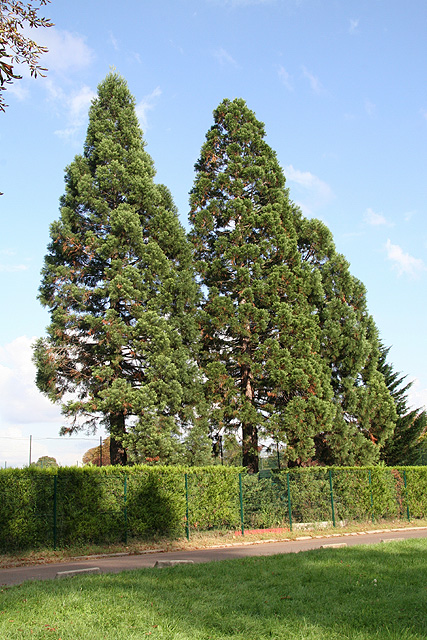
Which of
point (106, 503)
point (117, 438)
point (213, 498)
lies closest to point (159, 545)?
point (106, 503)

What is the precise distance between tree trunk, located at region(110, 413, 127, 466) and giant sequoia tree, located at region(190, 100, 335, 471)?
13.6 ft

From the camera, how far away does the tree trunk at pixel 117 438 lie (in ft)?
65.8

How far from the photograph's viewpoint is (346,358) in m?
25.3

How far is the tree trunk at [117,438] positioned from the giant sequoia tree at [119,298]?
0.13ft

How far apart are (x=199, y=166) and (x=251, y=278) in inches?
298

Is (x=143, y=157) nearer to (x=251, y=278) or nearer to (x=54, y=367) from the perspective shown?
(x=251, y=278)

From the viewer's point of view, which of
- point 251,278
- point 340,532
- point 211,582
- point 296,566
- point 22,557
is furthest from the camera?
point 251,278

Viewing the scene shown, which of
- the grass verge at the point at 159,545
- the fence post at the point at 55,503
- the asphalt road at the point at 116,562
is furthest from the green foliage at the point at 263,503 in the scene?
the fence post at the point at 55,503

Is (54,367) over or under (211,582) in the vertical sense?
over

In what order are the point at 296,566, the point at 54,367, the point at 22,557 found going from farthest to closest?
the point at 54,367
the point at 22,557
the point at 296,566

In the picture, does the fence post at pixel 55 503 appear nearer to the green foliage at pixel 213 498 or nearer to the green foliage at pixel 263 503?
the green foliage at pixel 213 498

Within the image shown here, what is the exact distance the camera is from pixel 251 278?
24.6 meters

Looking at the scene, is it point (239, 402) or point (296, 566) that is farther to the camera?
point (239, 402)

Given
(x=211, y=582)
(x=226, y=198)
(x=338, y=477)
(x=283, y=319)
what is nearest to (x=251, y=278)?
(x=283, y=319)
